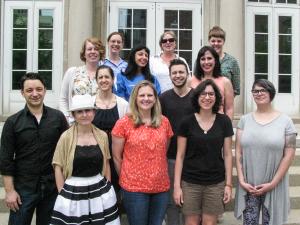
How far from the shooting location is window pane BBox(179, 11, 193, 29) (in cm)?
945

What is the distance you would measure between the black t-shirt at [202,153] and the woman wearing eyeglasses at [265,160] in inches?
10.0

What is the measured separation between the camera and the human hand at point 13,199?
11.8 ft

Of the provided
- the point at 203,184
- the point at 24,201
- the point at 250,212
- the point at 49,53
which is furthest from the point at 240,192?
the point at 49,53

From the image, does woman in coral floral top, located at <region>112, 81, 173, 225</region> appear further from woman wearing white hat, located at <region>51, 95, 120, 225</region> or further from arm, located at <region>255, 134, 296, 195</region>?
arm, located at <region>255, 134, 296, 195</region>

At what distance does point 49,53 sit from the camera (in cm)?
914

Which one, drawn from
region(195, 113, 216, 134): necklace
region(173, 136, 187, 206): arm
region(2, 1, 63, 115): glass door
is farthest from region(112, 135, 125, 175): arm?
region(2, 1, 63, 115): glass door

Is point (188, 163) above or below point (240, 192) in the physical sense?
above

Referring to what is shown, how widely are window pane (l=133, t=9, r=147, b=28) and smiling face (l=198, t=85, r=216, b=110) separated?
228 inches

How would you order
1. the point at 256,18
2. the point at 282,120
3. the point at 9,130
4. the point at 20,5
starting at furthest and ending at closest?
the point at 256,18 → the point at 20,5 → the point at 282,120 → the point at 9,130

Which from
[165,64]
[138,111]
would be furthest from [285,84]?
[138,111]

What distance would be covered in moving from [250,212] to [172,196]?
2.30 ft

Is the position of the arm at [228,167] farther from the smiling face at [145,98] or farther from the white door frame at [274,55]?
the white door frame at [274,55]

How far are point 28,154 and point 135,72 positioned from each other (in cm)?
149

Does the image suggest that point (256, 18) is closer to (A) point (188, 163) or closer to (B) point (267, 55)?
(B) point (267, 55)
